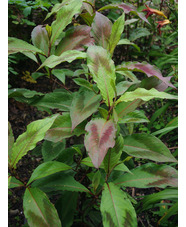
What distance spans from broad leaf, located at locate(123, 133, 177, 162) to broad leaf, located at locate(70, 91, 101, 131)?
0.22 m

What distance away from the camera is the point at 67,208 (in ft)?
3.53

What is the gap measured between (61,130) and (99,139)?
0.69 feet

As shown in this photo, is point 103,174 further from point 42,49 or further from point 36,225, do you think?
point 42,49

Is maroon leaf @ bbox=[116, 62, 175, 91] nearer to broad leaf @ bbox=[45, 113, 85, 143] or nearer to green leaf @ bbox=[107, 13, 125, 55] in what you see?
green leaf @ bbox=[107, 13, 125, 55]

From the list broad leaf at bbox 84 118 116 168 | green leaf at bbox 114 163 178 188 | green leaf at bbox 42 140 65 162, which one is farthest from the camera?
green leaf at bbox 42 140 65 162

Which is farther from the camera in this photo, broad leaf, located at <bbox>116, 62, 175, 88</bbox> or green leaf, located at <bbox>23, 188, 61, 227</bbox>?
broad leaf, located at <bbox>116, 62, 175, 88</bbox>

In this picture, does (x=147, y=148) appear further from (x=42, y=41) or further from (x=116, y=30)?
(x=42, y=41)

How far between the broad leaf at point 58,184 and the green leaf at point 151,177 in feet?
0.54

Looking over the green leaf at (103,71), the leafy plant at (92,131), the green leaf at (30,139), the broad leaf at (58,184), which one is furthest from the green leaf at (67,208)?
the green leaf at (103,71)

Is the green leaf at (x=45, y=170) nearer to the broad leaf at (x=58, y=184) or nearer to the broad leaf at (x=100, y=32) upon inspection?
the broad leaf at (x=58, y=184)

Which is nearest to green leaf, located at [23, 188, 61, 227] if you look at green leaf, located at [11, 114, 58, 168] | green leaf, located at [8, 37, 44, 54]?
green leaf, located at [11, 114, 58, 168]

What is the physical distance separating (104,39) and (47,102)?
0.37m

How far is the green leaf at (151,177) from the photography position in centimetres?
89

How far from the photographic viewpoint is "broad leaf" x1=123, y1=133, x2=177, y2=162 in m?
0.88
